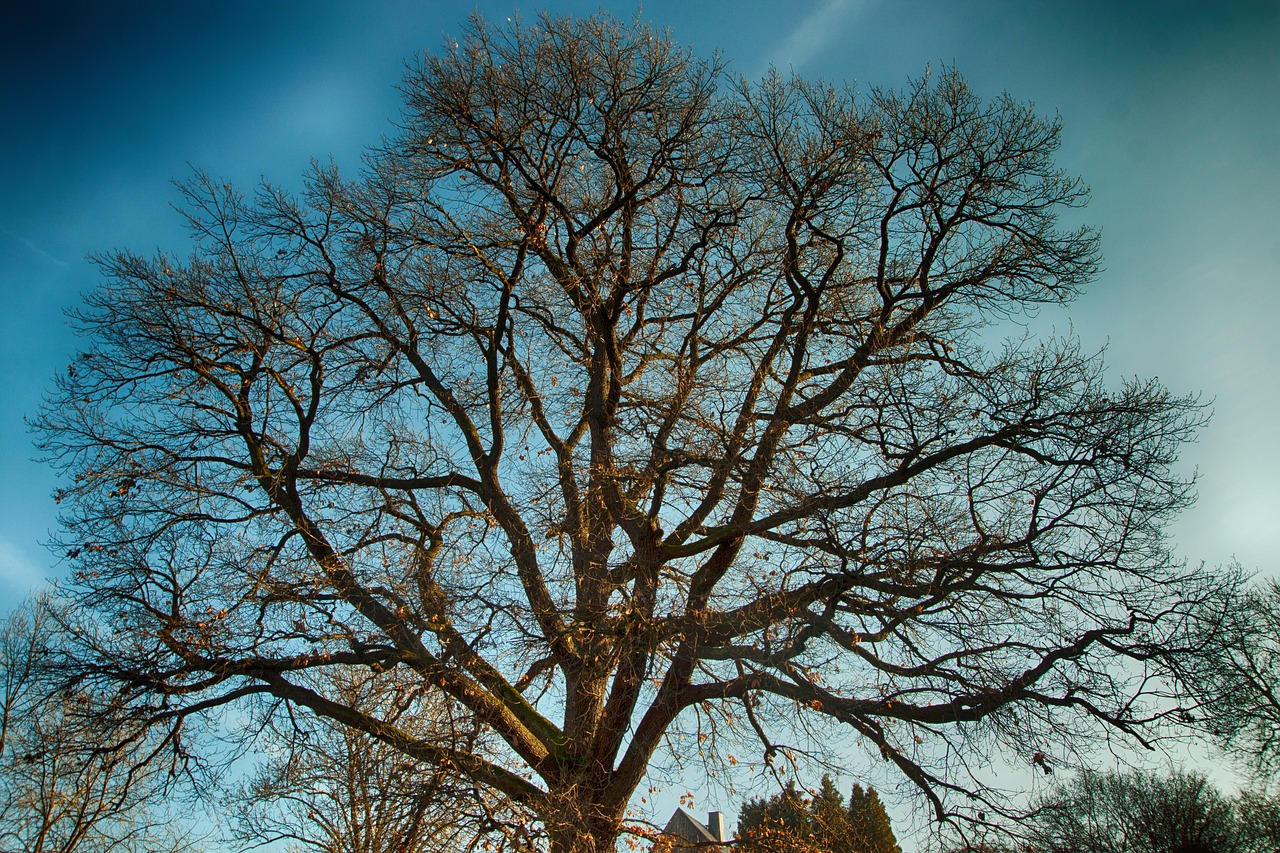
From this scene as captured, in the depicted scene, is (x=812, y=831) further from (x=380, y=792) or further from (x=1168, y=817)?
(x=1168, y=817)

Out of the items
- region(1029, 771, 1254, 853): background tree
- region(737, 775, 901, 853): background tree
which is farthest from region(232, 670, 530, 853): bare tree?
region(1029, 771, 1254, 853): background tree

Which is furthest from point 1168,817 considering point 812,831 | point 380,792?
point 380,792

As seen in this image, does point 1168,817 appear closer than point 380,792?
No

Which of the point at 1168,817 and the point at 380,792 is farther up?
the point at 1168,817

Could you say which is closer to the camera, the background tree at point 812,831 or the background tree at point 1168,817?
the background tree at point 812,831

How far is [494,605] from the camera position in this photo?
6125mm

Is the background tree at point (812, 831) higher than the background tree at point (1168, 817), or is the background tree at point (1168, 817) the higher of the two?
the background tree at point (1168, 817)

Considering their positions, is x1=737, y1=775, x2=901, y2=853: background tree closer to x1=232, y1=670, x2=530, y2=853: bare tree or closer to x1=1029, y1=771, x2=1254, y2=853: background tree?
x1=232, y1=670, x2=530, y2=853: bare tree

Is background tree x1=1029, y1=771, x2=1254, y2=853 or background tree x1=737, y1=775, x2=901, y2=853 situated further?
background tree x1=1029, y1=771, x2=1254, y2=853

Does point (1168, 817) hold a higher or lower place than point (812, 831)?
higher

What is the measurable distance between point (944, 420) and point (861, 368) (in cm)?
157

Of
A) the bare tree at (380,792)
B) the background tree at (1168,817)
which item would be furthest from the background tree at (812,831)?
the background tree at (1168,817)

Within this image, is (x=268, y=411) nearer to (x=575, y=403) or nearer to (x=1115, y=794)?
(x=575, y=403)

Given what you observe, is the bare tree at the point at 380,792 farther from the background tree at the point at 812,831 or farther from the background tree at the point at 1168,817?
the background tree at the point at 1168,817
